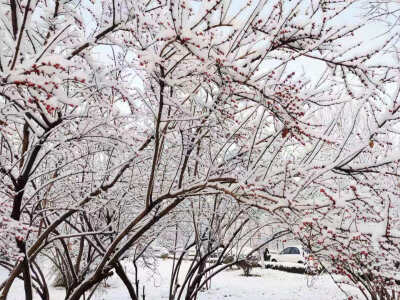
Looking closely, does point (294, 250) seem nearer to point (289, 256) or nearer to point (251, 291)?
point (289, 256)

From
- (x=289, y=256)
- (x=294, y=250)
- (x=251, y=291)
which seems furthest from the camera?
(x=294, y=250)

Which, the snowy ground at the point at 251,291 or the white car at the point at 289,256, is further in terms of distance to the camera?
the white car at the point at 289,256

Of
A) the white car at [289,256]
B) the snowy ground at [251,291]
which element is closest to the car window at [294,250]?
the white car at [289,256]

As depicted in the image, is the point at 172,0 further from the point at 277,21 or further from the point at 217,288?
the point at 217,288

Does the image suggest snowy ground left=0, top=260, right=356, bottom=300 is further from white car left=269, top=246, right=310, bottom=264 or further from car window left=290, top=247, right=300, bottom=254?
car window left=290, top=247, right=300, bottom=254

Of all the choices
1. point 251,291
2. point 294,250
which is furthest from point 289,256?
point 251,291

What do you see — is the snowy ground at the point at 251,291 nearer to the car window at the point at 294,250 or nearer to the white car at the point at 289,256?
the white car at the point at 289,256

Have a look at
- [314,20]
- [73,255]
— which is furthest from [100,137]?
[73,255]

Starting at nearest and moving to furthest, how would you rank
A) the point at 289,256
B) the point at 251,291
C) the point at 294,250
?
the point at 251,291
the point at 289,256
the point at 294,250

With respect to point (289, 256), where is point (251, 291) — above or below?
below

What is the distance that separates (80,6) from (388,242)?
344cm

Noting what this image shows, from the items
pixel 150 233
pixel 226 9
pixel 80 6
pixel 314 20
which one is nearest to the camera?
pixel 226 9

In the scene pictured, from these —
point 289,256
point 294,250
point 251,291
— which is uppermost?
point 294,250

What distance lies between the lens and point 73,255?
1044cm
